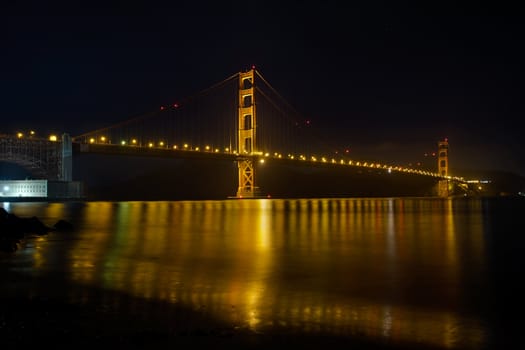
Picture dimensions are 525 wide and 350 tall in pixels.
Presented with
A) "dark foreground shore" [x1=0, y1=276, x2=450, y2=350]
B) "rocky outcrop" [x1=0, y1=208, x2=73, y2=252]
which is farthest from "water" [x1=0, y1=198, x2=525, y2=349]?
"rocky outcrop" [x1=0, y1=208, x2=73, y2=252]

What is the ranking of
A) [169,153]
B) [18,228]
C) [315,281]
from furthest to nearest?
[169,153], [18,228], [315,281]

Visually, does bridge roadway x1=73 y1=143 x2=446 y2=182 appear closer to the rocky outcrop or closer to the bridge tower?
the bridge tower

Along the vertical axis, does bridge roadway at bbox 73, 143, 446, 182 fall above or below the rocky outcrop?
above

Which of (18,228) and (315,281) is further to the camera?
(18,228)

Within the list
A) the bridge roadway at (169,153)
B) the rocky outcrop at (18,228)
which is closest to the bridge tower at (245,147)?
the bridge roadway at (169,153)

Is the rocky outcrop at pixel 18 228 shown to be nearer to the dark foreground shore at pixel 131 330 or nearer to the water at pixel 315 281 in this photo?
the water at pixel 315 281

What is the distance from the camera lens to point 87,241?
41.4ft

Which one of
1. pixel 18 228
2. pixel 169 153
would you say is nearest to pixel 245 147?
pixel 169 153

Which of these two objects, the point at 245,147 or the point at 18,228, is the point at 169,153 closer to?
the point at 245,147

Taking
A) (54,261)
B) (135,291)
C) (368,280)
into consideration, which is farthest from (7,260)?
(368,280)

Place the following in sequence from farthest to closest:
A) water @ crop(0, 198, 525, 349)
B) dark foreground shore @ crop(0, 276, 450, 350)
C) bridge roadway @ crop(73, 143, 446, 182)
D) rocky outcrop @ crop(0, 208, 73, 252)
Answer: bridge roadway @ crop(73, 143, 446, 182)
rocky outcrop @ crop(0, 208, 73, 252)
water @ crop(0, 198, 525, 349)
dark foreground shore @ crop(0, 276, 450, 350)

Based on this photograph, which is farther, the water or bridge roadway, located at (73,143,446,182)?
bridge roadway, located at (73,143,446,182)

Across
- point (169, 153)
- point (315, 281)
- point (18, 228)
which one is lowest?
point (315, 281)

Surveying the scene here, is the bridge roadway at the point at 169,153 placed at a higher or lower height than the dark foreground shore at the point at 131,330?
higher
